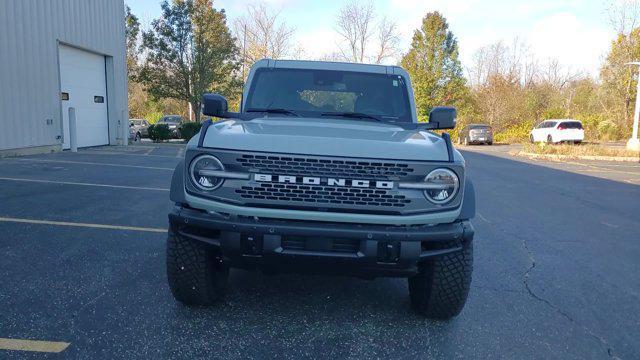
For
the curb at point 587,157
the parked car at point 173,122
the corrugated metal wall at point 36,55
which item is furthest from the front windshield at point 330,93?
the parked car at point 173,122

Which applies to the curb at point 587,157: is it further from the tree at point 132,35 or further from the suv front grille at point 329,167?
the tree at point 132,35

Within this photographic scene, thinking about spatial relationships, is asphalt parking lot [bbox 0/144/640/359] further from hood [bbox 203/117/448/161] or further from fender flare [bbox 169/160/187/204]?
hood [bbox 203/117/448/161]

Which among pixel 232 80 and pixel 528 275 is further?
pixel 232 80

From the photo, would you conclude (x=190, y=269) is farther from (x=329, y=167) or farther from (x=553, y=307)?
(x=553, y=307)

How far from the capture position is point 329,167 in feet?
9.46

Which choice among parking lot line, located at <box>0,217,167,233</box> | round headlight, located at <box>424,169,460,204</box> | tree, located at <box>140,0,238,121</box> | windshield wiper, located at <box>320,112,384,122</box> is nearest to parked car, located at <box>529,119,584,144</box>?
tree, located at <box>140,0,238,121</box>

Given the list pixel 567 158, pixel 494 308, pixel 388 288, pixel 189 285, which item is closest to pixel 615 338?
pixel 494 308

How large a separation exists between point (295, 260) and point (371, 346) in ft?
2.52

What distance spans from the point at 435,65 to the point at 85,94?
95.2ft

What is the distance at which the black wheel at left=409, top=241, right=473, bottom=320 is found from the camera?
3.17 meters

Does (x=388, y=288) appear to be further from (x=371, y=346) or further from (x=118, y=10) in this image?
(x=118, y=10)

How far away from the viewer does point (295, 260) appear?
9.34 ft

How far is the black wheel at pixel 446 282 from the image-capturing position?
3.17 meters

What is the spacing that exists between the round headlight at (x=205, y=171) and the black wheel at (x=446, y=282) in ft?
4.79
